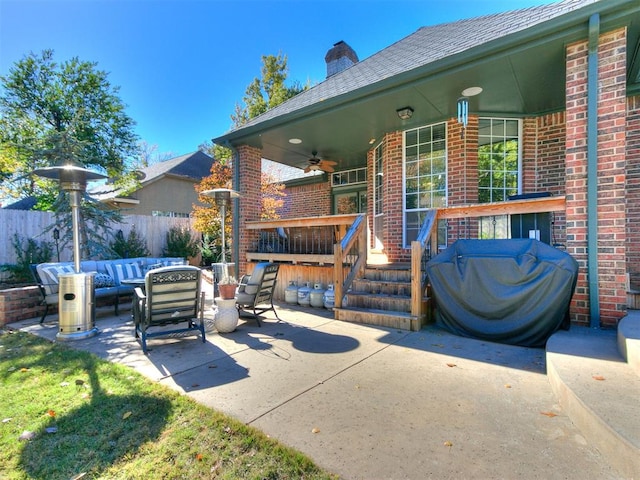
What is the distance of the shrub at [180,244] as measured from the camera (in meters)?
11.8

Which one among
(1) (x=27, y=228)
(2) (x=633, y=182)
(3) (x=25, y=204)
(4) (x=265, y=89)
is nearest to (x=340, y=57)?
(4) (x=265, y=89)

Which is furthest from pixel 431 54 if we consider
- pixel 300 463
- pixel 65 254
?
pixel 65 254

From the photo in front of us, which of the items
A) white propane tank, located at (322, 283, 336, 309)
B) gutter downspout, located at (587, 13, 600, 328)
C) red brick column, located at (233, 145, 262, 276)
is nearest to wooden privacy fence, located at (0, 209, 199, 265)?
red brick column, located at (233, 145, 262, 276)

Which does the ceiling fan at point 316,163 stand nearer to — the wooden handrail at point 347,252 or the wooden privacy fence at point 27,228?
the wooden handrail at point 347,252

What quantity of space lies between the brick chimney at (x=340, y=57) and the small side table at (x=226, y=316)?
10.1 meters

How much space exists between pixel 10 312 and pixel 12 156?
742 cm

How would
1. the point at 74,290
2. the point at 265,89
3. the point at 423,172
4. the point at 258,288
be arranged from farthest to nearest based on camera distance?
the point at 265,89 → the point at 423,172 → the point at 258,288 → the point at 74,290

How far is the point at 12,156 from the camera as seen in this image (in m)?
9.94

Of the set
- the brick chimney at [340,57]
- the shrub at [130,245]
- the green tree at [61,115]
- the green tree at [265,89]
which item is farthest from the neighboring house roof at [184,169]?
the brick chimney at [340,57]

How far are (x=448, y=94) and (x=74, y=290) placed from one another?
6.44m

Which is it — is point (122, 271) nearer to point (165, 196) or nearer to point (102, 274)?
point (102, 274)

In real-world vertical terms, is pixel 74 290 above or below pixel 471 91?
below

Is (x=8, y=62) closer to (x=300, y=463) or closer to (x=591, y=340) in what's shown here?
(x=300, y=463)

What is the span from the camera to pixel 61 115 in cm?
1091
